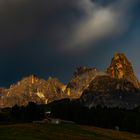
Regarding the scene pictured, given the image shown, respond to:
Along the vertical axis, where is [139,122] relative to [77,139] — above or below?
above

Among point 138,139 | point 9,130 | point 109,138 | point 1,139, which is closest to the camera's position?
point 1,139

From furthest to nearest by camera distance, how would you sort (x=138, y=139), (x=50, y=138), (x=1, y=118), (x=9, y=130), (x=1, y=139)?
(x=1, y=118)
(x=138, y=139)
(x=9, y=130)
(x=50, y=138)
(x=1, y=139)

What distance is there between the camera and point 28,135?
328ft

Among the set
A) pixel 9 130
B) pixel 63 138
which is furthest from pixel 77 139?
pixel 9 130

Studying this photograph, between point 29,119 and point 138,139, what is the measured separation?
79.6 meters

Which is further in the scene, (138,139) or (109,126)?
(109,126)

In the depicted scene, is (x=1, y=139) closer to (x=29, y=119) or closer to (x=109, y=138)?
(x=109, y=138)

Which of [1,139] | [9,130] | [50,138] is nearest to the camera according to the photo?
[1,139]

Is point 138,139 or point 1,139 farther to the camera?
point 138,139

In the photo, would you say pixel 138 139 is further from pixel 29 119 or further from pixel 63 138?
pixel 29 119

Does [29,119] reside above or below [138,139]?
above

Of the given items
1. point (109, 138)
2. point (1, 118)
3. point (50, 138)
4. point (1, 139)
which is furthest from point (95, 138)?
point (1, 118)

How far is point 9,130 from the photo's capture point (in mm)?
107875

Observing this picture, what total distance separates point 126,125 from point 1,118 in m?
49.4
